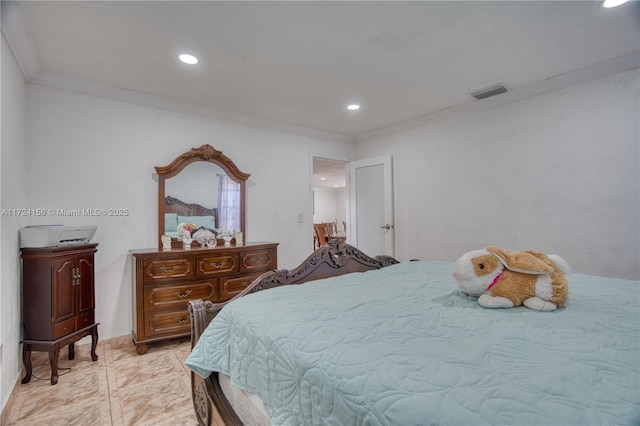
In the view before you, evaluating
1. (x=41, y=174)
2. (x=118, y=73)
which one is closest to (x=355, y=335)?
(x=118, y=73)

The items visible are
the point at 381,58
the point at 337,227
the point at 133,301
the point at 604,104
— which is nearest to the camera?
the point at 381,58

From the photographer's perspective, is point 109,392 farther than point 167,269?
No

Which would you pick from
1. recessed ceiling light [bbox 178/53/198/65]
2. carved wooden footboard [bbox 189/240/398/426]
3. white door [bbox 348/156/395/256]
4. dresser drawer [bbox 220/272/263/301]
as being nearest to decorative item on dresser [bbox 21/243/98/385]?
dresser drawer [bbox 220/272/263/301]

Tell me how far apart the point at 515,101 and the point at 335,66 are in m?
1.94

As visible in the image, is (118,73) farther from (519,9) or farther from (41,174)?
(519,9)

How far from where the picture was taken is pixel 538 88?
9.48 feet

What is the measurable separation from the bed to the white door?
101 inches

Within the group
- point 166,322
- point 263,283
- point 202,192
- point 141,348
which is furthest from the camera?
point 202,192

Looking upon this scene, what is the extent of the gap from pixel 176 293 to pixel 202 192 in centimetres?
113

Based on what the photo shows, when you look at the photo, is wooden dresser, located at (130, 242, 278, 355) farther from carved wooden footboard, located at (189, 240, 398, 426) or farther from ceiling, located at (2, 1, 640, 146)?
ceiling, located at (2, 1, 640, 146)

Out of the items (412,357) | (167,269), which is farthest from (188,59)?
(412,357)

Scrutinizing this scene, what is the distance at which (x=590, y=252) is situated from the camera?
2.64 meters

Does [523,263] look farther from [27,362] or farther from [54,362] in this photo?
[27,362]

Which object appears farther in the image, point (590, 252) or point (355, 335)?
point (590, 252)
